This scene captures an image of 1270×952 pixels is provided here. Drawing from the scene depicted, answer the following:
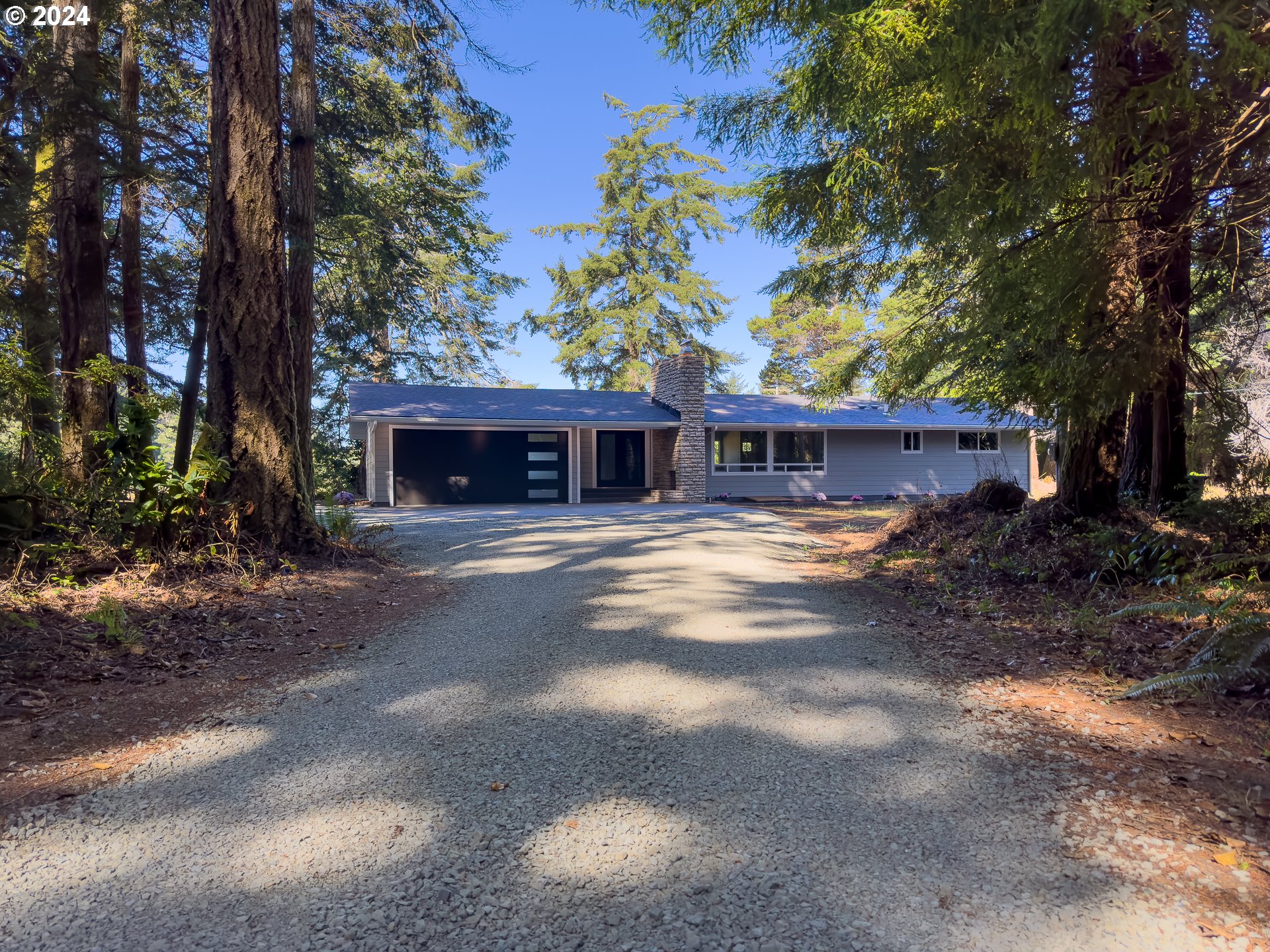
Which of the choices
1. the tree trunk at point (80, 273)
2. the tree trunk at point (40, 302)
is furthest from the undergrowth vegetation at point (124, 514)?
the tree trunk at point (80, 273)

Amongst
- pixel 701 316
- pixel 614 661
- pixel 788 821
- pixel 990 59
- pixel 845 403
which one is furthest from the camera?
pixel 701 316

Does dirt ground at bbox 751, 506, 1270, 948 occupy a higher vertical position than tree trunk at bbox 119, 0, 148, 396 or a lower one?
lower

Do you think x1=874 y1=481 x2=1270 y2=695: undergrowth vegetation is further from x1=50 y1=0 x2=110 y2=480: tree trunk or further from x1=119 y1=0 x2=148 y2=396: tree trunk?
x1=119 y1=0 x2=148 y2=396: tree trunk

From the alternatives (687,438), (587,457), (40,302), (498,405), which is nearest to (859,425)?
(687,438)

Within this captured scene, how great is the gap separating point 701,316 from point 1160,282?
28.1m

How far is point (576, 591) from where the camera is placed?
22.3 feet

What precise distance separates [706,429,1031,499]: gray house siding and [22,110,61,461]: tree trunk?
17.8 m

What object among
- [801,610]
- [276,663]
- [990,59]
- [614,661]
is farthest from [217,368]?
[990,59]

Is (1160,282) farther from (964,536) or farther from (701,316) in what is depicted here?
(701,316)

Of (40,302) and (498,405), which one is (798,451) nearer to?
(498,405)

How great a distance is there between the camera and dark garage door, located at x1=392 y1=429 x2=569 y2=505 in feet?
63.2

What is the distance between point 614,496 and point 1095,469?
14.6m

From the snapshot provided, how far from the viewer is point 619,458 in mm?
22031

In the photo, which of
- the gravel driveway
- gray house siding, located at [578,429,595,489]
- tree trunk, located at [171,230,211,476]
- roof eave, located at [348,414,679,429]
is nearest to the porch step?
gray house siding, located at [578,429,595,489]
